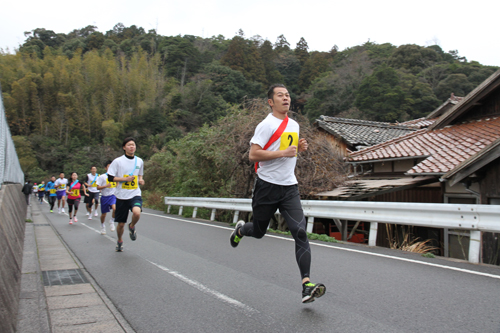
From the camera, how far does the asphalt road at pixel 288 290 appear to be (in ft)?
11.0

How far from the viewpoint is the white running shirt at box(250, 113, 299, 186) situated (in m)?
4.07

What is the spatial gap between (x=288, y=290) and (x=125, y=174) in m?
3.97

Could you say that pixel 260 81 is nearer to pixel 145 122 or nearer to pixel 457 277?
pixel 145 122

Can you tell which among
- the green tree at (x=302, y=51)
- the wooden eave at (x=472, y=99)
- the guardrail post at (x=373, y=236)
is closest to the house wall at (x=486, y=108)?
the wooden eave at (x=472, y=99)

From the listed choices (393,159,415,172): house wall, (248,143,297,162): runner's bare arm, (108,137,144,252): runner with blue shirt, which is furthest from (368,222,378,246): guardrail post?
(393,159,415,172): house wall

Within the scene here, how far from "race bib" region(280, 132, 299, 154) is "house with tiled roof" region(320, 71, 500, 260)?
7.28 metres

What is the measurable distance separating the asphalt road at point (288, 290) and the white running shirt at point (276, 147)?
1212mm

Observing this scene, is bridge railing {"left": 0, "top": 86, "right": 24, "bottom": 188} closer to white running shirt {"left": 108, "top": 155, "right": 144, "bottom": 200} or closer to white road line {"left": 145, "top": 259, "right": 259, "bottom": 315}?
white running shirt {"left": 108, "top": 155, "right": 144, "bottom": 200}

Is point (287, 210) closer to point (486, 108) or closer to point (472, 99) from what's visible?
point (472, 99)

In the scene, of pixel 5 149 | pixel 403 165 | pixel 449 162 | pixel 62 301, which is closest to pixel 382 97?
pixel 403 165

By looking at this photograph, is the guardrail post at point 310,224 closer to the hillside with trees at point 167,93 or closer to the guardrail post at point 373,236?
the guardrail post at point 373,236

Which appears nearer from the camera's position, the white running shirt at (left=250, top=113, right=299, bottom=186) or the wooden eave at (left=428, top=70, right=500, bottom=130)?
the white running shirt at (left=250, top=113, right=299, bottom=186)

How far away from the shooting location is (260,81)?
7050 cm

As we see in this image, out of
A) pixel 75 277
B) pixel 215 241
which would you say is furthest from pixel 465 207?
pixel 75 277
